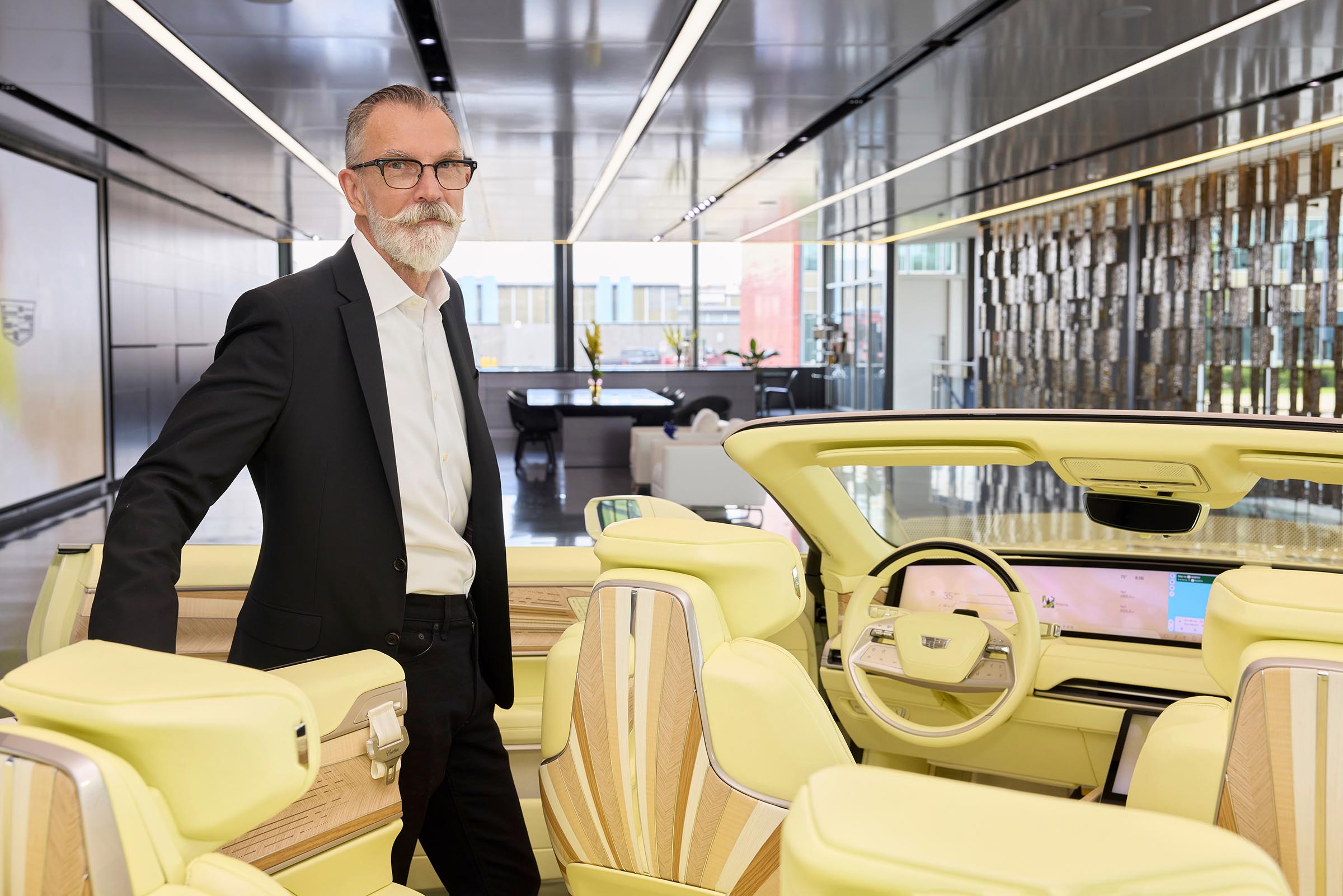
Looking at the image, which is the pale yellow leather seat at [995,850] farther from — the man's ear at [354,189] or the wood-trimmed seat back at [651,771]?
the man's ear at [354,189]

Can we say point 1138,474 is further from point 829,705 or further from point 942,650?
point 829,705

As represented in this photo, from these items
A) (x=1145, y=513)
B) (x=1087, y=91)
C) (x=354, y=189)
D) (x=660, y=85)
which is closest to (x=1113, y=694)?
(x=1145, y=513)

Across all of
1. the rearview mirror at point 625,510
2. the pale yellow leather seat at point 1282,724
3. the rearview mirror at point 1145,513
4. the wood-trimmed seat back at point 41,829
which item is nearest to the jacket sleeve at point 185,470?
the wood-trimmed seat back at point 41,829

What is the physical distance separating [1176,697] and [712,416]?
26.3 feet

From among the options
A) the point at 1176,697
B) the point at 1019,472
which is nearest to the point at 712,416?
the point at 1019,472

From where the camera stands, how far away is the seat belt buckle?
54.4 inches

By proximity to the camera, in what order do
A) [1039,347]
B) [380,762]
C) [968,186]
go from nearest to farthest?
[380,762], [968,186], [1039,347]

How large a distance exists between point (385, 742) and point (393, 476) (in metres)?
0.41

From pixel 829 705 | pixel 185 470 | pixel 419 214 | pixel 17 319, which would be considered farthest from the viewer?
pixel 17 319

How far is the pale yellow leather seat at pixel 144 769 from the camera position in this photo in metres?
0.68

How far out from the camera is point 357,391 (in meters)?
1.65

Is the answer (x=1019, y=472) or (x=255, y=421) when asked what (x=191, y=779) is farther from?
(x=1019, y=472)

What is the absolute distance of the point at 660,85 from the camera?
294 inches

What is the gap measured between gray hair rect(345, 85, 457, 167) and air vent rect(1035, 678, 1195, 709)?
1659 millimetres
